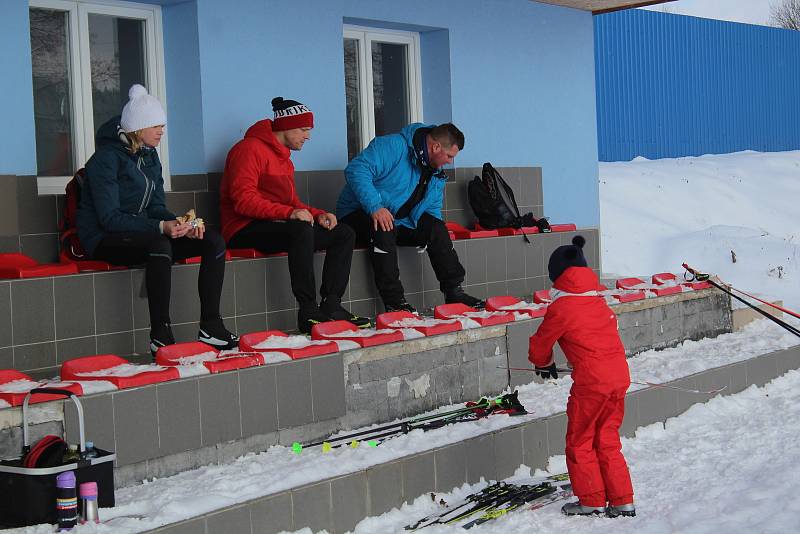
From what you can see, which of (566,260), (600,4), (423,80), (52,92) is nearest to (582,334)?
(566,260)

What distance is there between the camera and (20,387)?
4234mm

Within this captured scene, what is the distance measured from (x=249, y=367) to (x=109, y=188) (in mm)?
1252

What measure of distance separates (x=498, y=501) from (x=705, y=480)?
1.11 m

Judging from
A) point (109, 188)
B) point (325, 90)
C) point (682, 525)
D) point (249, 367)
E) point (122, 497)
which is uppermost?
point (325, 90)

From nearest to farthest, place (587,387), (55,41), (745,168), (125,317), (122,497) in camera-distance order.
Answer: (122,497), (587,387), (125,317), (55,41), (745,168)

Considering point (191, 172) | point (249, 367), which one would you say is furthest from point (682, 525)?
point (191, 172)

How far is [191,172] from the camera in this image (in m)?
6.81

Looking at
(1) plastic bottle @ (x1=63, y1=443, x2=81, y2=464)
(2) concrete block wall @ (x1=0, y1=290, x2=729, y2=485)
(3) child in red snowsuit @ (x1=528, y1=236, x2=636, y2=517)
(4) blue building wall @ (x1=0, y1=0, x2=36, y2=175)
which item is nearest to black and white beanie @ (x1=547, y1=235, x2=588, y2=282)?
(3) child in red snowsuit @ (x1=528, y1=236, x2=636, y2=517)

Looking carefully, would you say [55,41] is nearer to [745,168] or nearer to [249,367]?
[249,367]

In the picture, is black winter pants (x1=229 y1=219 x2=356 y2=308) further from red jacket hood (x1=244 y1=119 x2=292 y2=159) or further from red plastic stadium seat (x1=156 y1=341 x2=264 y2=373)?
red plastic stadium seat (x1=156 y1=341 x2=264 y2=373)

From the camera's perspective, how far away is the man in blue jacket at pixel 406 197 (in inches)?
263

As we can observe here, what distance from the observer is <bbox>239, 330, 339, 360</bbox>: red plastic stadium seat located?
4.98m

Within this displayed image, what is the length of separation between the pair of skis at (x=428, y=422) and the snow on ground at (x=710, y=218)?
7.32 meters

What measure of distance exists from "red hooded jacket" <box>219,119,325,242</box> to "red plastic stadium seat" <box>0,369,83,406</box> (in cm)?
200
